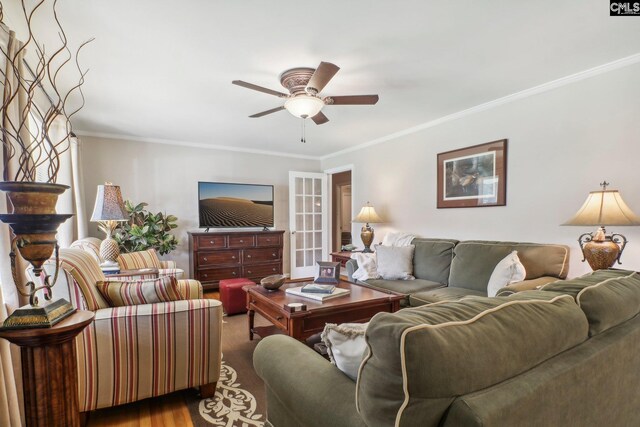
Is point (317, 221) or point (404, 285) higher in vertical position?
point (317, 221)

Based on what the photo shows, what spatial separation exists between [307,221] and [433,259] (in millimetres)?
2794

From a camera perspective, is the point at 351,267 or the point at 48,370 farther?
the point at 351,267

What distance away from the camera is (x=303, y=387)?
967 millimetres

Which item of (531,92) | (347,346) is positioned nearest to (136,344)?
(347,346)

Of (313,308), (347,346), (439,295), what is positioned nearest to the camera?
(347,346)

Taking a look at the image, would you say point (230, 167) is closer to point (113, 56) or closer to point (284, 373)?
point (113, 56)

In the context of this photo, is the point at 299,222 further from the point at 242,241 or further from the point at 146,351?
the point at 146,351

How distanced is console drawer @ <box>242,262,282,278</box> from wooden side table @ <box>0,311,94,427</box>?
11.9ft

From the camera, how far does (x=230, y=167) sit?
17.0ft

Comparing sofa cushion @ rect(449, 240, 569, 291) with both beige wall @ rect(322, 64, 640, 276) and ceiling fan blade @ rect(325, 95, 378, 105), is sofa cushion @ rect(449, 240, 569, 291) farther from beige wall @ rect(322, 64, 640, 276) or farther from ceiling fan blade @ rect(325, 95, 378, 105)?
ceiling fan blade @ rect(325, 95, 378, 105)

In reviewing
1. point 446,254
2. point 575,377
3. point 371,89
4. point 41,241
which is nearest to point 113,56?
point 41,241

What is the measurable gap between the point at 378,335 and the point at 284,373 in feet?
1.79

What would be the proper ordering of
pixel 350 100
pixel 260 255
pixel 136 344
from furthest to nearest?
pixel 260 255
pixel 350 100
pixel 136 344

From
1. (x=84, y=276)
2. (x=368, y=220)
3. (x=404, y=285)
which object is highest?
(x=368, y=220)
